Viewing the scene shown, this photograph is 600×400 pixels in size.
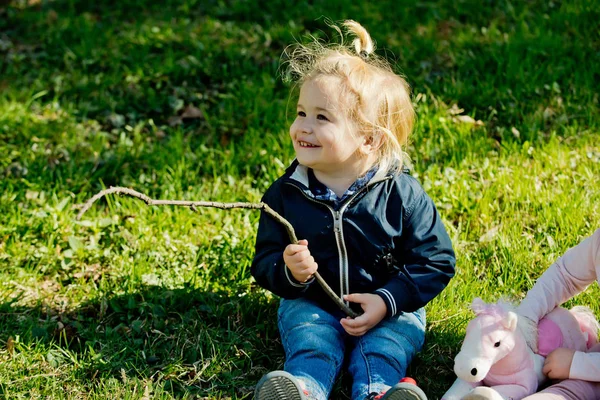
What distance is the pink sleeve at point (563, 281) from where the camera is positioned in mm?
3035

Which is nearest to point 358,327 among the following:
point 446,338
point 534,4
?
point 446,338

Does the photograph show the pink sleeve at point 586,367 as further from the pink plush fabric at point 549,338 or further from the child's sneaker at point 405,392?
the child's sneaker at point 405,392

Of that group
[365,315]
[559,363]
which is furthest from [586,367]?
[365,315]

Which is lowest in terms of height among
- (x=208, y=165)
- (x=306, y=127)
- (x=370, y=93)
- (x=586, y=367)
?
(x=208, y=165)

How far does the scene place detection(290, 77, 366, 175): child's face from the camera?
10.3 ft

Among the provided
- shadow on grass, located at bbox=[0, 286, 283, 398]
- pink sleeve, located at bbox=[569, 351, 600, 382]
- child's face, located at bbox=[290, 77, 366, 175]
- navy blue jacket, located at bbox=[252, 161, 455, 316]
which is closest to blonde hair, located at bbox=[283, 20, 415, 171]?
child's face, located at bbox=[290, 77, 366, 175]

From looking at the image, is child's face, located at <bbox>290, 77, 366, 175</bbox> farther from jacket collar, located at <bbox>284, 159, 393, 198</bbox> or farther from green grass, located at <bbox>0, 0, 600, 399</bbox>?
green grass, located at <bbox>0, 0, 600, 399</bbox>

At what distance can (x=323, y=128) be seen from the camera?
3.13 metres

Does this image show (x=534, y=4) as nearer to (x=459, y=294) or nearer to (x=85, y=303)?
(x=459, y=294)

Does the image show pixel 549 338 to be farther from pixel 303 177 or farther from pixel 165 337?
pixel 165 337

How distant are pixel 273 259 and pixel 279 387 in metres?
0.61

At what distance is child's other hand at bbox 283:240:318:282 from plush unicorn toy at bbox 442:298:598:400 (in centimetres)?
61

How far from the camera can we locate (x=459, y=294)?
354cm

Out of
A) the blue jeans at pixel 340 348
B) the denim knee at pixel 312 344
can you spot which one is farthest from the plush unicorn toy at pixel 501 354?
the denim knee at pixel 312 344
